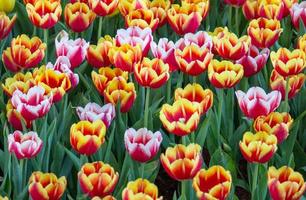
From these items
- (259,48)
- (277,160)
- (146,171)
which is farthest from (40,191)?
(259,48)

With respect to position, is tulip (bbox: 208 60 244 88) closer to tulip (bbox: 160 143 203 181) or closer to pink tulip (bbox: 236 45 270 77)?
pink tulip (bbox: 236 45 270 77)

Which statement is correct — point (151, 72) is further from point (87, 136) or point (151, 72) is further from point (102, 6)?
point (102, 6)

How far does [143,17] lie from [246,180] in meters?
0.59

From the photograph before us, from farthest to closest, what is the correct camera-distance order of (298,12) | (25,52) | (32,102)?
1. (298,12)
2. (25,52)
3. (32,102)

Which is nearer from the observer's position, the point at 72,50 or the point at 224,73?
the point at 224,73

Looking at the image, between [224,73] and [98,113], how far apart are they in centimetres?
35

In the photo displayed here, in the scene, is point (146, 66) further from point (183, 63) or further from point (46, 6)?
point (46, 6)

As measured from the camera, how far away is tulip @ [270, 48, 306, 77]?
212 centimetres

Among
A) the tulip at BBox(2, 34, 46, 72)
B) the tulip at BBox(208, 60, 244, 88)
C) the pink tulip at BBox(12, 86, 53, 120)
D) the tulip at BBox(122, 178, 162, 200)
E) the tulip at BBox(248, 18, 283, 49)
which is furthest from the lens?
the tulip at BBox(248, 18, 283, 49)

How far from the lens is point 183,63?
208 cm

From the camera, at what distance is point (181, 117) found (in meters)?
1.89

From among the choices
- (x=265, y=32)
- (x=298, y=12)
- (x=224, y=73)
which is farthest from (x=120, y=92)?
(x=298, y=12)

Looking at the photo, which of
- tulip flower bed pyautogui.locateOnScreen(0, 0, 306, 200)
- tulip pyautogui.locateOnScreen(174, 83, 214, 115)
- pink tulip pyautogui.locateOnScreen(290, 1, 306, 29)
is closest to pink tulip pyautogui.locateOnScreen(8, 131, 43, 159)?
tulip flower bed pyautogui.locateOnScreen(0, 0, 306, 200)

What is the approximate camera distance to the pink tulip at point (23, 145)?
185cm
